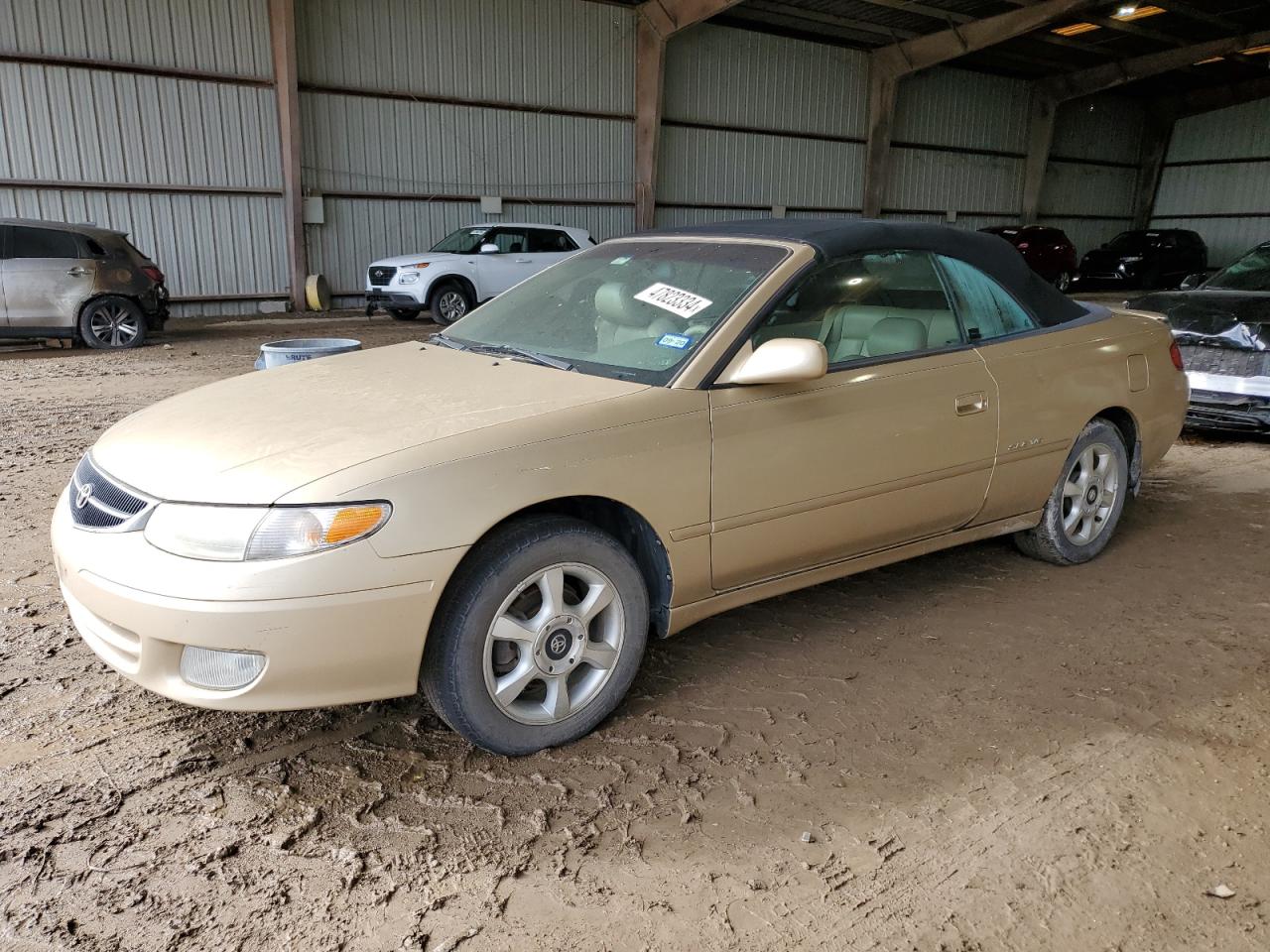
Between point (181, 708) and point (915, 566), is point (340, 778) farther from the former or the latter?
point (915, 566)

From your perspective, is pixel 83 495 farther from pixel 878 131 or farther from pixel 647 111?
pixel 878 131

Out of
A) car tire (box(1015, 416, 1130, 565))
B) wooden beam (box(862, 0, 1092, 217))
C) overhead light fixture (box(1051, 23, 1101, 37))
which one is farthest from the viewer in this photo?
overhead light fixture (box(1051, 23, 1101, 37))

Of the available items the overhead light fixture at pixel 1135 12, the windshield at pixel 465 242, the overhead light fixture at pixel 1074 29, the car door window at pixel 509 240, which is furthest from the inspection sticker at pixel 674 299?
the overhead light fixture at pixel 1074 29

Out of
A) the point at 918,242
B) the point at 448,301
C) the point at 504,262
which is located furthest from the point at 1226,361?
the point at 448,301

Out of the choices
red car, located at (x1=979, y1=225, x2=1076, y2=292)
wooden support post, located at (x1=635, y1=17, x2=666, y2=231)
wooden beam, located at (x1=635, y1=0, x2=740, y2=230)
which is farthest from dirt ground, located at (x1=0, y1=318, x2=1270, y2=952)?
red car, located at (x1=979, y1=225, x2=1076, y2=292)

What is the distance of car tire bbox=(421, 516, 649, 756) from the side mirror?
66 centimetres

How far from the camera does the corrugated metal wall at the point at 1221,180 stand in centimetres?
2567

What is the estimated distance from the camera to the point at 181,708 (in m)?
2.91

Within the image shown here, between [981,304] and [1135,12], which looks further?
[1135,12]

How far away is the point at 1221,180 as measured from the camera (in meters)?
26.7

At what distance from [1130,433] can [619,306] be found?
254 centimetres

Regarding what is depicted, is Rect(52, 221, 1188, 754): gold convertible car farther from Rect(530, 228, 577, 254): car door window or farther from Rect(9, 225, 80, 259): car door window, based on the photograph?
Rect(530, 228, 577, 254): car door window

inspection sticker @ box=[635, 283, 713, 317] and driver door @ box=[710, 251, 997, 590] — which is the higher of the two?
inspection sticker @ box=[635, 283, 713, 317]

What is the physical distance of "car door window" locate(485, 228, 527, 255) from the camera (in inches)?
581
